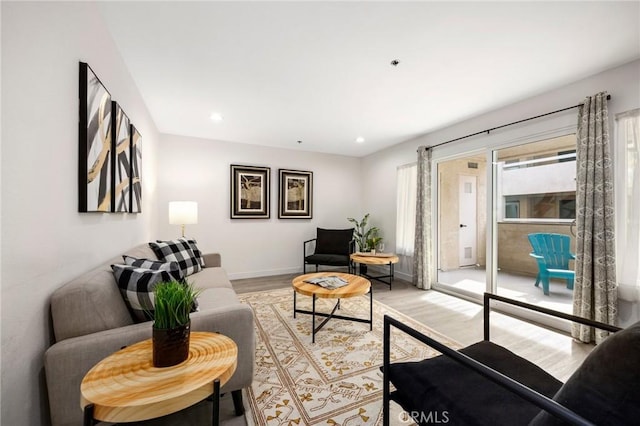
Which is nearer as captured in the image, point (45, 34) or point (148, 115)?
point (45, 34)

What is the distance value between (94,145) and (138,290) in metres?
0.89

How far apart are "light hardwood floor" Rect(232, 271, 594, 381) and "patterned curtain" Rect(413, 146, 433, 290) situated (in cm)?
25

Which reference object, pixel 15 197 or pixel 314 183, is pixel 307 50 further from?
pixel 314 183

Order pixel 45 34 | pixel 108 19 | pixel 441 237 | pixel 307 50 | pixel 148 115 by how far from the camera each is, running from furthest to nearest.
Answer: pixel 441 237, pixel 148 115, pixel 307 50, pixel 108 19, pixel 45 34

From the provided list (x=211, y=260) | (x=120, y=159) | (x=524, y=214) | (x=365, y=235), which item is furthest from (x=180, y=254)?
(x=524, y=214)

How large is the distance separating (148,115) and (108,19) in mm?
1636

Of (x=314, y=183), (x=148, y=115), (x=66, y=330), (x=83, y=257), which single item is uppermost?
(x=148, y=115)

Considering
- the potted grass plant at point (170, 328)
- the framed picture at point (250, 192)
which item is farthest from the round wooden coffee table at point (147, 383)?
the framed picture at point (250, 192)

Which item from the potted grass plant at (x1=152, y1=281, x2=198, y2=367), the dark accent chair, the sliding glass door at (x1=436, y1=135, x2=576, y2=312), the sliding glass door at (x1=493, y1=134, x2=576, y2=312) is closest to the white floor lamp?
the potted grass plant at (x1=152, y1=281, x2=198, y2=367)

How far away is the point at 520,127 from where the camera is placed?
276 centimetres

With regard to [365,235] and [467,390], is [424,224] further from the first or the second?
[467,390]

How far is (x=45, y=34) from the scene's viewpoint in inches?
41.8

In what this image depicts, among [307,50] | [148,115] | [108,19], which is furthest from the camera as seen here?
[148,115]

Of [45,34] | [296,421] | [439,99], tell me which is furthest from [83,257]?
[439,99]
